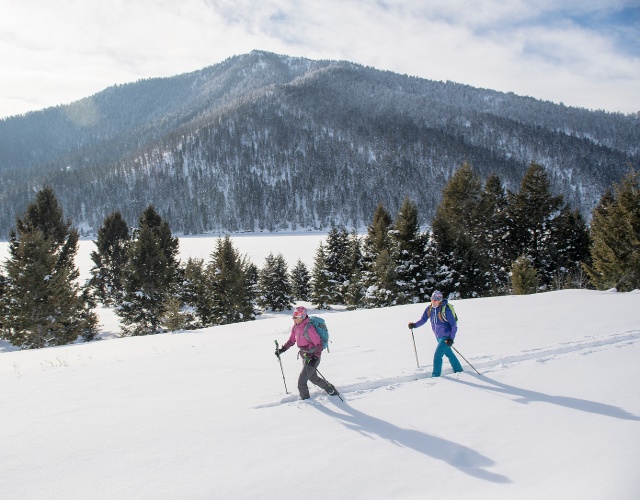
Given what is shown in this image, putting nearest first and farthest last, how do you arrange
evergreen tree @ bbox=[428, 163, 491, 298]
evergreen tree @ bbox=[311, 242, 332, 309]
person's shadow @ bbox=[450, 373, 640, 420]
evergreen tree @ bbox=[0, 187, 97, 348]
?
person's shadow @ bbox=[450, 373, 640, 420] < evergreen tree @ bbox=[0, 187, 97, 348] < evergreen tree @ bbox=[428, 163, 491, 298] < evergreen tree @ bbox=[311, 242, 332, 309]

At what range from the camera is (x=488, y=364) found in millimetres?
9273

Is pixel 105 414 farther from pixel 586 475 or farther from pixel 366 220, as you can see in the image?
pixel 366 220

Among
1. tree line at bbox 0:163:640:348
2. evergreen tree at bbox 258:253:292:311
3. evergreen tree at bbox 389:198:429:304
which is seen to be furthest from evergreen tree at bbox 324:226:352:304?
evergreen tree at bbox 389:198:429:304

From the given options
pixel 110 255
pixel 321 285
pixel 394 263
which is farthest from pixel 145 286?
pixel 394 263

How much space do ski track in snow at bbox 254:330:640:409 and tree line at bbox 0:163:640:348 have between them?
1327 cm

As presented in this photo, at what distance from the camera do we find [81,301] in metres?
23.4

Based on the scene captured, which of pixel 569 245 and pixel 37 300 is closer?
pixel 37 300

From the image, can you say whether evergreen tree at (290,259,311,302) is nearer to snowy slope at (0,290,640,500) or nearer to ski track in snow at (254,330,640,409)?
snowy slope at (0,290,640,500)

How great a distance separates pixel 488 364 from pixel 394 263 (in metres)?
17.4

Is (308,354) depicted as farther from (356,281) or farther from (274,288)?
(274,288)

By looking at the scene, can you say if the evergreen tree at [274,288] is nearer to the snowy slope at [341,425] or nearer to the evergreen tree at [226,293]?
the evergreen tree at [226,293]

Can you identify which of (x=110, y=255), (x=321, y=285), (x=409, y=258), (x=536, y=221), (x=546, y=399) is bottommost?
(x=546, y=399)

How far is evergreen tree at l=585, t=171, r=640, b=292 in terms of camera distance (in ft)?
70.1

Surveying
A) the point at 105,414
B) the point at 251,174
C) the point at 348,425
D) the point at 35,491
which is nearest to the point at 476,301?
the point at 348,425
